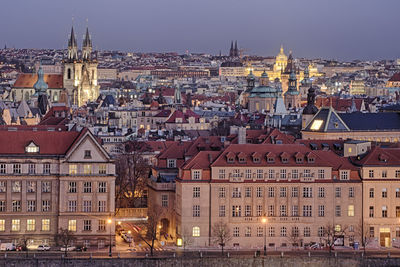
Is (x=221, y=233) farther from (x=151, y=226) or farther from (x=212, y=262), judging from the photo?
(x=151, y=226)

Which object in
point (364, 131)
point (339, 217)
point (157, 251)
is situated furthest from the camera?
point (364, 131)

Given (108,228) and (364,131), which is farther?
(364,131)

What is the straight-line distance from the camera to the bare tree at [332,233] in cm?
6769

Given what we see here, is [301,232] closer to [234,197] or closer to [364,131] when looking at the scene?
[234,197]

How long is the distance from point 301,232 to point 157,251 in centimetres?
884

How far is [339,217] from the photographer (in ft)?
228

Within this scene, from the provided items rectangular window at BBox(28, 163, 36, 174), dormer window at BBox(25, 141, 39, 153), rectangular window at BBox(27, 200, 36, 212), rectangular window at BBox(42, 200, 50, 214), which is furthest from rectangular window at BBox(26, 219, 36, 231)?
dormer window at BBox(25, 141, 39, 153)

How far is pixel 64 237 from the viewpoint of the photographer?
6556 cm

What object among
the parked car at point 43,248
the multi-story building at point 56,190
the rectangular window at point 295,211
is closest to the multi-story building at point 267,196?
the rectangular window at point 295,211

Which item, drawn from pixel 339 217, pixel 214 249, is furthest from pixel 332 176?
pixel 214 249

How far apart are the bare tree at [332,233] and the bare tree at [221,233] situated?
5.33m

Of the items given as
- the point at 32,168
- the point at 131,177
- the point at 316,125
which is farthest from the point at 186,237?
the point at 316,125

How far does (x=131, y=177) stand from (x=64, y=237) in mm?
24089

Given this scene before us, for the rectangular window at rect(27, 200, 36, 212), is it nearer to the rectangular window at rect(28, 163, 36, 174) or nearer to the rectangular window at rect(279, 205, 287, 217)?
the rectangular window at rect(28, 163, 36, 174)
